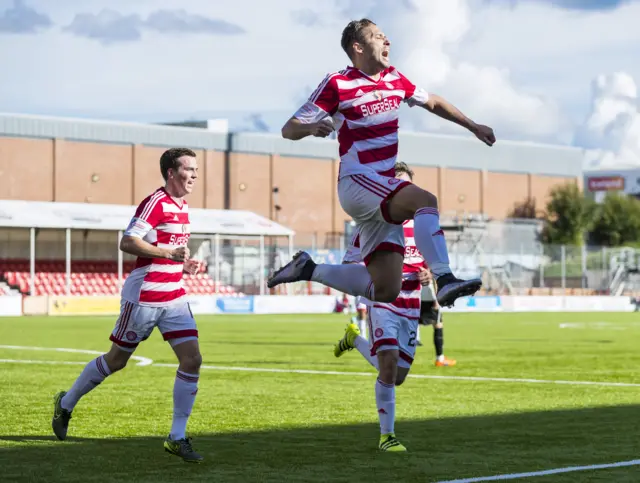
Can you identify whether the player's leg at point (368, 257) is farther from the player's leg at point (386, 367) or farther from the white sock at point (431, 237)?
the player's leg at point (386, 367)

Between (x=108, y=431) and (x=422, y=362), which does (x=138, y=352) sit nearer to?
(x=422, y=362)

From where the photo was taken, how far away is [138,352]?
74.4 feet

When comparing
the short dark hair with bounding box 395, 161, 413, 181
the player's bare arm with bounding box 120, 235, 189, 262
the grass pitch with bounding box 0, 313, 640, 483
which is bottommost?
the grass pitch with bounding box 0, 313, 640, 483

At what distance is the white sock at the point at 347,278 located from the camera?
894 centimetres

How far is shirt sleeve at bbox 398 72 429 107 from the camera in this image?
8.74m

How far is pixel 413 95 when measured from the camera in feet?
28.7

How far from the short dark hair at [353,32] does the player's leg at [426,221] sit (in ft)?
3.54

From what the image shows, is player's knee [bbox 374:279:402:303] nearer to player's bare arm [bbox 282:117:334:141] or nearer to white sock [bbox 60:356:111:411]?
player's bare arm [bbox 282:117:334:141]

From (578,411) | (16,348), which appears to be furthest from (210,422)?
(16,348)

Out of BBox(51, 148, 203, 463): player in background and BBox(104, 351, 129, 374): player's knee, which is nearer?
BBox(51, 148, 203, 463): player in background

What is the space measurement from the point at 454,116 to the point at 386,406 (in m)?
2.20

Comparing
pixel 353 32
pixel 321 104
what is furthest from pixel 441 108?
pixel 321 104

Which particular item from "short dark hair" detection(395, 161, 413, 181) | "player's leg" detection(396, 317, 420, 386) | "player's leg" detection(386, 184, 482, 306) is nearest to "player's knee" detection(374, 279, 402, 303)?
"player's leg" detection(386, 184, 482, 306)

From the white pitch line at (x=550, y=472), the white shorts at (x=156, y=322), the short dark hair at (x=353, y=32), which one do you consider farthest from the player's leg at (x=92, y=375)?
the white pitch line at (x=550, y=472)
